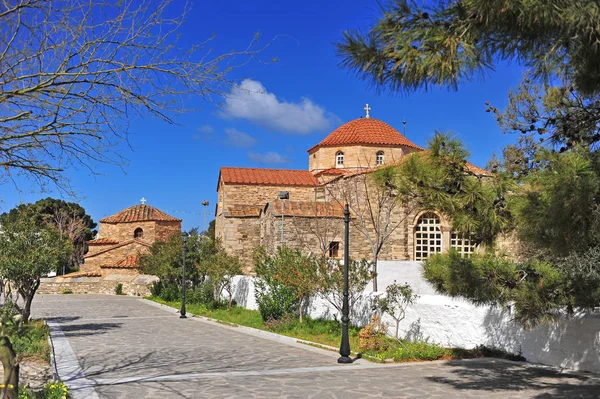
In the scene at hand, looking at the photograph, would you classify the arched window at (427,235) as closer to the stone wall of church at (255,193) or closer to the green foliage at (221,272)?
the stone wall of church at (255,193)

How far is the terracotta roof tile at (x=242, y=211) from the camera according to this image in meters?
30.7

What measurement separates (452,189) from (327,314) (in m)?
10.8

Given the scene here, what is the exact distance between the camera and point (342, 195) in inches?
1113

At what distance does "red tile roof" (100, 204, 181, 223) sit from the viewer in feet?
145

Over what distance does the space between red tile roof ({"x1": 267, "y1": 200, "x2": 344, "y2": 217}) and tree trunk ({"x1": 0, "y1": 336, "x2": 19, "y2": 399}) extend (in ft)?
68.2

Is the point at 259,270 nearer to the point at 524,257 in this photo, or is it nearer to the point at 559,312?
the point at 524,257

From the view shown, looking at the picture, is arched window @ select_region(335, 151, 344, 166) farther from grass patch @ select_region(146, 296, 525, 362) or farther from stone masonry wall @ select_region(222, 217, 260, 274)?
grass patch @ select_region(146, 296, 525, 362)

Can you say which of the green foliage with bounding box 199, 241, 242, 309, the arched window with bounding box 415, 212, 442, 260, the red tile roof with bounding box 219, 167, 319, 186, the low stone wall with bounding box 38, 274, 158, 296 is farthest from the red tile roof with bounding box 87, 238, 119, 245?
the arched window with bounding box 415, 212, 442, 260

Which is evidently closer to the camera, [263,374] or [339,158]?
[263,374]

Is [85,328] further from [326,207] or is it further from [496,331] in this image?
[326,207]

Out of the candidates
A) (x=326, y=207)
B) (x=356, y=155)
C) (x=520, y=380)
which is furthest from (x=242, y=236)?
(x=520, y=380)

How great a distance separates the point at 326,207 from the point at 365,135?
998cm

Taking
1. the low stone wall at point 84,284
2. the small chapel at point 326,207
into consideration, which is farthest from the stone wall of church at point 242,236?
the low stone wall at point 84,284

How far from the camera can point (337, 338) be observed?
46.1ft
